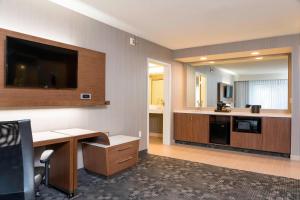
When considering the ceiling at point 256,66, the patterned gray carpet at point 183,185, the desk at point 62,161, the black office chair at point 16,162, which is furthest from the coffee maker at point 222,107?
the black office chair at point 16,162

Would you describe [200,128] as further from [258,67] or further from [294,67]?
[294,67]

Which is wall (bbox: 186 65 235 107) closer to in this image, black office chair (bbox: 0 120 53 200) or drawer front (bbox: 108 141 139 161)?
drawer front (bbox: 108 141 139 161)

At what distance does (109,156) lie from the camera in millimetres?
3023

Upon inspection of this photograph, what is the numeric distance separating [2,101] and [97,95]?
52.9 inches

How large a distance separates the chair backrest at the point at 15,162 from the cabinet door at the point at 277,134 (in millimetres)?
4395

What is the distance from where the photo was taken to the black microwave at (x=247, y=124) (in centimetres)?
460

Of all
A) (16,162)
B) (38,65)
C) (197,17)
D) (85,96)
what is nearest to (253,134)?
(197,17)

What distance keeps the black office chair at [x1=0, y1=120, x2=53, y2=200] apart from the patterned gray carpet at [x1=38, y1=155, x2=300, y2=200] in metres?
1.10

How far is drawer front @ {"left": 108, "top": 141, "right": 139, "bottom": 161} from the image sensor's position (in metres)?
3.07

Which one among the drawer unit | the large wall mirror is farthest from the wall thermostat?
the large wall mirror

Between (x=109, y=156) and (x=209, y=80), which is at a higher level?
(x=209, y=80)

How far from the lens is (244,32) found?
4168mm

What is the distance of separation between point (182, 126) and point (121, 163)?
8.67ft

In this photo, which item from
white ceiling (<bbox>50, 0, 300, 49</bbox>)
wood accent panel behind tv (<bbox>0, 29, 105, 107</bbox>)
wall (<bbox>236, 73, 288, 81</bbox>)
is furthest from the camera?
wall (<bbox>236, 73, 288, 81</bbox>)
